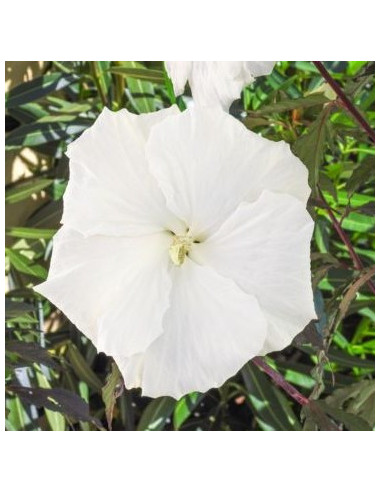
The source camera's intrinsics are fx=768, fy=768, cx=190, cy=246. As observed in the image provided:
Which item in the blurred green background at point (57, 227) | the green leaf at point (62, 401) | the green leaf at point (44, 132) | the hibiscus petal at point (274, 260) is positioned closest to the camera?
the hibiscus petal at point (274, 260)

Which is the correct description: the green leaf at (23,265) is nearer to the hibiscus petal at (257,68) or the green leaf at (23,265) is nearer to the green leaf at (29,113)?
the green leaf at (29,113)

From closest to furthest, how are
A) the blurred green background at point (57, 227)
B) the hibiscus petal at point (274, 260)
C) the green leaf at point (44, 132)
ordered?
1. the hibiscus petal at point (274, 260)
2. the blurred green background at point (57, 227)
3. the green leaf at point (44, 132)

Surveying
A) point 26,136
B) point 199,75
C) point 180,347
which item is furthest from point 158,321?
→ point 26,136

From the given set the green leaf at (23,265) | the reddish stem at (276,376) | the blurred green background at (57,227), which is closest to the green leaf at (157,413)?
the blurred green background at (57,227)

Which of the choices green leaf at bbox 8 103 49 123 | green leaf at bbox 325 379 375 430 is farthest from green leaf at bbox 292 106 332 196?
green leaf at bbox 8 103 49 123

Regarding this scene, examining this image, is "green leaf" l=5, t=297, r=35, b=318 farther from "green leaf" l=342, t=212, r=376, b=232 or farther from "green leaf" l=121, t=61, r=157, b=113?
"green leaf" l=342, t=212, r=376, b=232

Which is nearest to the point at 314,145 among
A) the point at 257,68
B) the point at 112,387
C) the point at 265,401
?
the point at 257,68

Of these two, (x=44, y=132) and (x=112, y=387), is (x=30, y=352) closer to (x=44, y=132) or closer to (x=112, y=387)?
(x=112, y=387)

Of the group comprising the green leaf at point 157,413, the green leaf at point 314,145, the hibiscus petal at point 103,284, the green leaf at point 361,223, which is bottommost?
the green leaf at point 157,413

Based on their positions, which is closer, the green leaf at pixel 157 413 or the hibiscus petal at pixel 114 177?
the hibiscus petal at pixel 114 177
